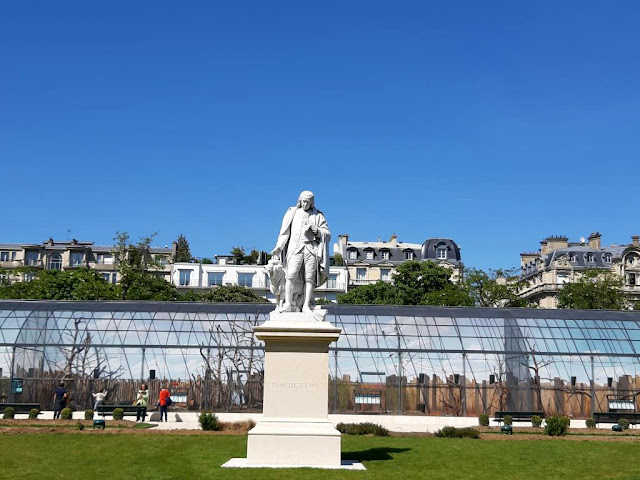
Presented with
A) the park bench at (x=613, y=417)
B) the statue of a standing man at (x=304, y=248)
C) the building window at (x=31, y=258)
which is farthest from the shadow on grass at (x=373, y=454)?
the building window at (x=31, y=258)

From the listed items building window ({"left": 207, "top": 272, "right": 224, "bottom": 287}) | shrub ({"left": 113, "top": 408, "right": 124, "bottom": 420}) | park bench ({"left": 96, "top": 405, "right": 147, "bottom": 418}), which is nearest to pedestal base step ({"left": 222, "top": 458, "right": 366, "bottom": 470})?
shrub ({"left": 113, "top": 408, "right": 124, "bottom": 420})

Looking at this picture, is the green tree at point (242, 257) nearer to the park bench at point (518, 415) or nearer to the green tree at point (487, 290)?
the green tree at point (487, 290)

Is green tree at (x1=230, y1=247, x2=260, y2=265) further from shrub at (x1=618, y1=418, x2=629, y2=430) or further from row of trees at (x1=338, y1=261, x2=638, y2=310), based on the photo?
shrub at (x1=618, y1=418, x2=629, y2=430)

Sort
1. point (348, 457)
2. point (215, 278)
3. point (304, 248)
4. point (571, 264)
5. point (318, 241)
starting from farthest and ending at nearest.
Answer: point (215, 278) → point (571, 264) → point (348, 457) → point (318, 241) → point (304, 248)

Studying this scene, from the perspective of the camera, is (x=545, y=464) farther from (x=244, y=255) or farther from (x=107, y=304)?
(x=244, y=255)

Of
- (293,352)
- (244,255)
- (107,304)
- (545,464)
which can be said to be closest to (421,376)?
(107,304)

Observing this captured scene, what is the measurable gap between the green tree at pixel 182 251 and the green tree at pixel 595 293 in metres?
62.2

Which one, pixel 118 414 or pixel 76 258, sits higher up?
pixel 76 258

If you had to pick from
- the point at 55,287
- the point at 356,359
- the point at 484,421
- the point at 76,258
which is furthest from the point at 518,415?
the point at 76,258

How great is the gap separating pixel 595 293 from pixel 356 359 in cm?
4049

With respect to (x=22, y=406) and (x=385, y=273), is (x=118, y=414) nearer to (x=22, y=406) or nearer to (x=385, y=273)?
(x=22, y=406)

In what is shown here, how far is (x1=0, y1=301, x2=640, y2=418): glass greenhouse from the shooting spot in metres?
39.1

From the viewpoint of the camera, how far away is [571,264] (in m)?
97.4

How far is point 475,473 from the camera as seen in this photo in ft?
54.7
